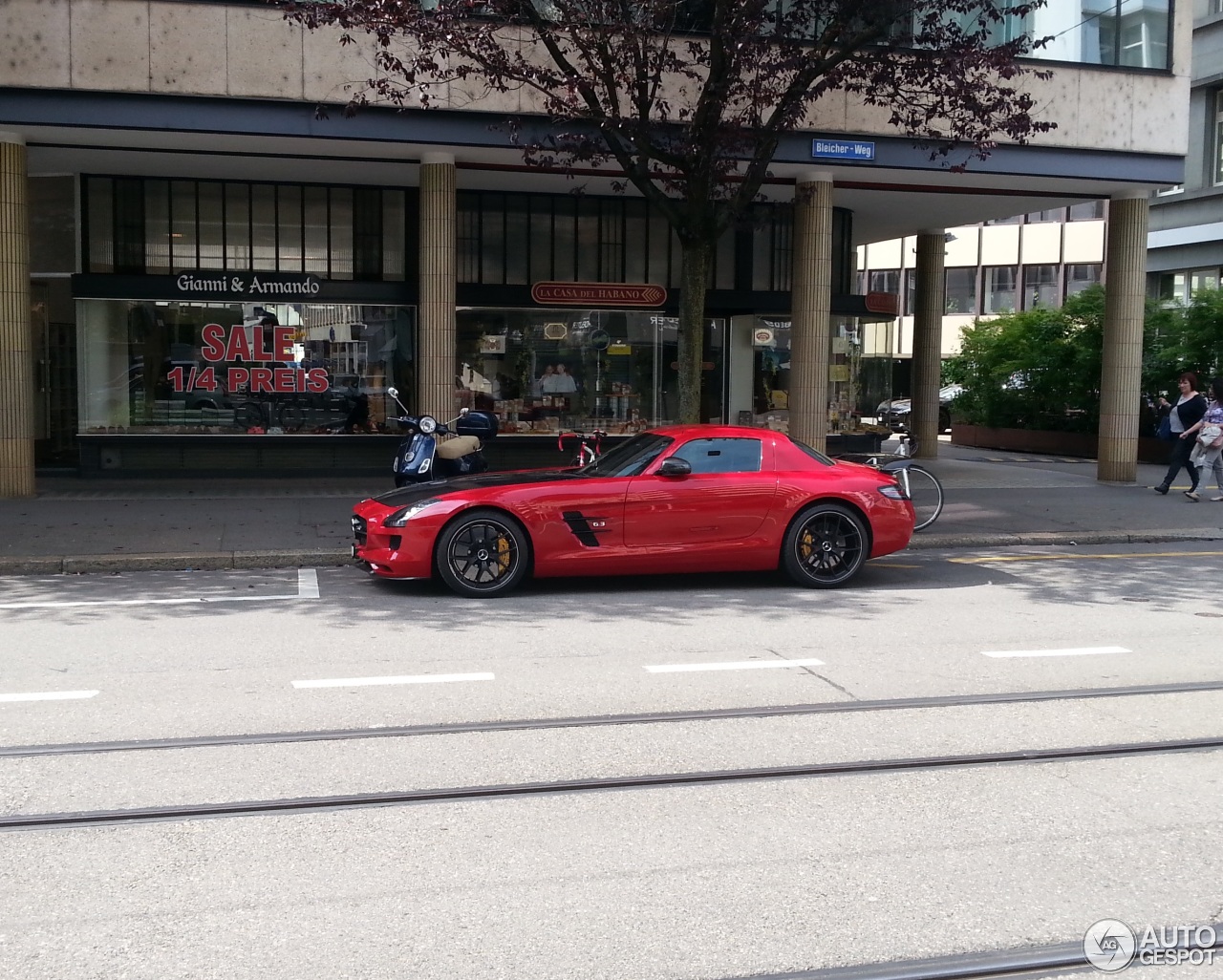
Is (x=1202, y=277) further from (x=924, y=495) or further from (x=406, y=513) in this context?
(x=406, y=513)

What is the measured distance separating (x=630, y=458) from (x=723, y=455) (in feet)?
2.56

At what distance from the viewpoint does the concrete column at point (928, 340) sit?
23.8m

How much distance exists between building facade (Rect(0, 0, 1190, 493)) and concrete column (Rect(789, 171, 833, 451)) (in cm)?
4

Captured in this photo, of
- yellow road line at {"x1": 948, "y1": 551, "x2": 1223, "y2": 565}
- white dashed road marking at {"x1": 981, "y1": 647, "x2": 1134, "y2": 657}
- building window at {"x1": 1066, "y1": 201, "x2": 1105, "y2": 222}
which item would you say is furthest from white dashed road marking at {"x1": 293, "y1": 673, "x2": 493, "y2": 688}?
building window at {"x1": 1066, "y1": 201, "x2": 1105, "y2": 222}

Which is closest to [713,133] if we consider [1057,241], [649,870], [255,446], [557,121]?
[557,121]

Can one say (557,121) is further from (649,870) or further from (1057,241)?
(1057,241)

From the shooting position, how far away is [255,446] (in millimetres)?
18484

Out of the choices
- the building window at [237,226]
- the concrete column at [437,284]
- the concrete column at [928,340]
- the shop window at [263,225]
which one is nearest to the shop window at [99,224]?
the building window at [237,226]

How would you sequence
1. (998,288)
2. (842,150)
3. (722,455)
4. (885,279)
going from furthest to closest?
(885,279) → (998,288) → (842,150) → (722,455)

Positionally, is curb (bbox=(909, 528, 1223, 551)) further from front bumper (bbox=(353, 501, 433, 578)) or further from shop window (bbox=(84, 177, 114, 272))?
shop window (bbox=(84, 177, 114, 272))

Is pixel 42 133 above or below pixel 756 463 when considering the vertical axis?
above

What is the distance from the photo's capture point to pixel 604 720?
20.7 feet

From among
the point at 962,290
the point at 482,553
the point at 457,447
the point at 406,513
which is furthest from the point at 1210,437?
the point at 962,290

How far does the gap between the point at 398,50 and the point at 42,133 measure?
431 cm
